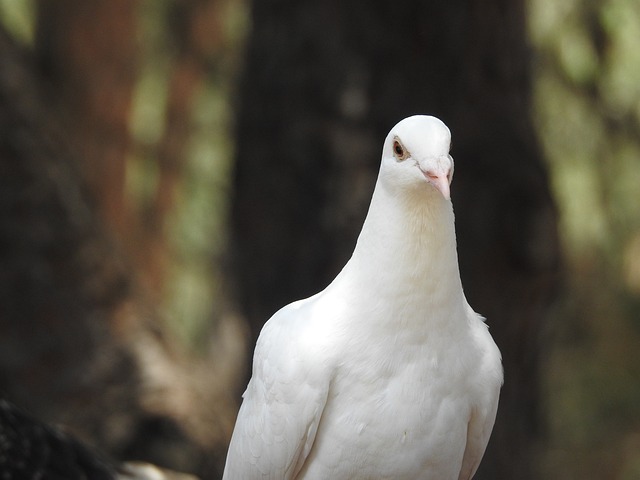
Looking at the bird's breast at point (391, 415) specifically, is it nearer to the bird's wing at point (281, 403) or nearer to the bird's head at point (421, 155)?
the bird's wing at point (281, 403)

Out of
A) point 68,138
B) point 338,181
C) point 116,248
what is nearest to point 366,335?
point 338,181

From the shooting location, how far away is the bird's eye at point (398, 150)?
2.97 m

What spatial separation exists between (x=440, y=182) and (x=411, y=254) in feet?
1.41

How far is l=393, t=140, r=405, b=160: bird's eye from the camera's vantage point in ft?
9.76

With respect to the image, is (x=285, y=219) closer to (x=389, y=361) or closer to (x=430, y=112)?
(x=430, y=112)

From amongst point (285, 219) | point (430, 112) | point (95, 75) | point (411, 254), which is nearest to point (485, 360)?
point (411, 254)

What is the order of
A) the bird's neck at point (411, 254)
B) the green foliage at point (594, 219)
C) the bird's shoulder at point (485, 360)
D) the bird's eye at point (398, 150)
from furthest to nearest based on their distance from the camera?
the green foliage at point (594, 219) → the bird's shoulder at point (485, 360) → the bird's neck at point (411, 254) → the bird's eye at point (398, 150)

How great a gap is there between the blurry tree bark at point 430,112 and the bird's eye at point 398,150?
131 inches

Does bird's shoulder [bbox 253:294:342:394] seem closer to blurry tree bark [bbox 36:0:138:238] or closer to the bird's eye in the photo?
the bird's eye

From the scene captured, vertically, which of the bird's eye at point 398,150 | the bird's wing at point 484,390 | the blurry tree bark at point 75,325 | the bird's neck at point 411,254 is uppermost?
the bird's eye at point 398,150

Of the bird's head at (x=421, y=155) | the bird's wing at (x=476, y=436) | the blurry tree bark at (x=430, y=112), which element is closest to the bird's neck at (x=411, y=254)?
the bird's head at (x=421, y=155)

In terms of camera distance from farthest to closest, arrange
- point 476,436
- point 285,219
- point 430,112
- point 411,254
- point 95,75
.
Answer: point 95,75
point 285,219
point 430,112
point 476,436
point 411,254

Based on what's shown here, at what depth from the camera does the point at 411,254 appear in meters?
3.19

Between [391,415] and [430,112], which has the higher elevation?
[430,112]
